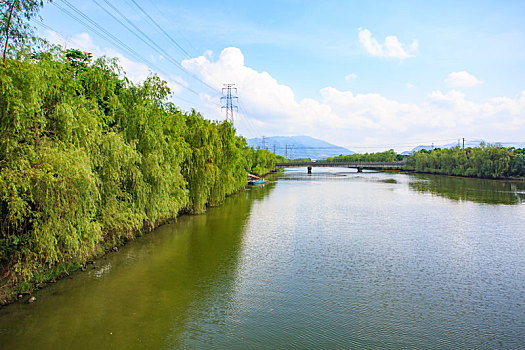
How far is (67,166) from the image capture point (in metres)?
11.1

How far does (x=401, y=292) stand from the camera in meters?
13.2

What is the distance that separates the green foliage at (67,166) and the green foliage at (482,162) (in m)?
74.7

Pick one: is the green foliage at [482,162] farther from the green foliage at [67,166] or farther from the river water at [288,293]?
the green foliage at [67,166]

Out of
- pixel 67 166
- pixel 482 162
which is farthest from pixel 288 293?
pixel 482 162

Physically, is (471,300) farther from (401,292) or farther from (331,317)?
(331,317)

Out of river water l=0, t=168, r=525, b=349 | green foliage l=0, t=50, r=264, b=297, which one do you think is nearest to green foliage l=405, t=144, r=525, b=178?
river water l=0, t=168, r=525, b=349

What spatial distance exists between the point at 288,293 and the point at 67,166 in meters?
8.79

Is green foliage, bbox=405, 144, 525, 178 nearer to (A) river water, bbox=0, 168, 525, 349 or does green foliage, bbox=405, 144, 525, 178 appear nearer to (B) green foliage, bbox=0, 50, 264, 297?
(A) river water, bbox=0, 168, 525, 349

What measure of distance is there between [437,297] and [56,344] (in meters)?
12.5

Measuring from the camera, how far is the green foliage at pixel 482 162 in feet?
232

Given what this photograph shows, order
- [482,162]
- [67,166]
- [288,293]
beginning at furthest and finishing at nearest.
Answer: [482,162]
[288,293]
[67,166]

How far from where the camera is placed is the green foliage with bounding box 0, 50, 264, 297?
10.5m

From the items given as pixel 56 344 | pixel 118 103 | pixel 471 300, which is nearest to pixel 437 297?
pixel 471 300

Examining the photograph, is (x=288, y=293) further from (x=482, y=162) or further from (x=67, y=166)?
(x=482, y=162)
